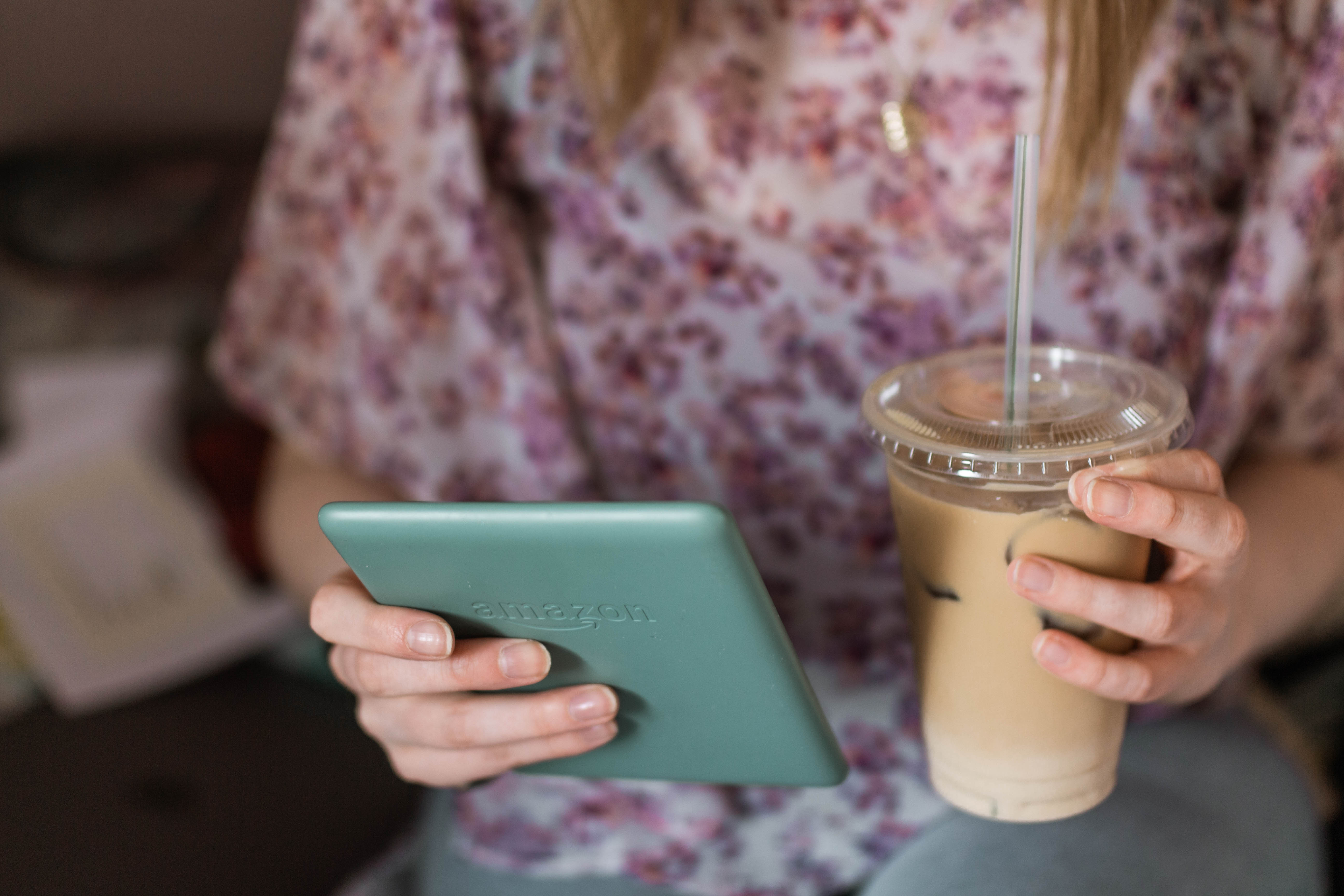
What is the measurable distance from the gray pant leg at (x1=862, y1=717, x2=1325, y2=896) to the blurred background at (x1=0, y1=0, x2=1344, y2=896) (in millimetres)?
236

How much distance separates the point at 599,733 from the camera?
653mm

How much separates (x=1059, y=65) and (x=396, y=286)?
597 millimetres

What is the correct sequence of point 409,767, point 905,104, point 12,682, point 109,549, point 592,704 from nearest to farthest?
point 592,704
point 409,767
point 905,104
point 12,682
point 109,549

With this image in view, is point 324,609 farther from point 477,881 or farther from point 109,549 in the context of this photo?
point 109,549

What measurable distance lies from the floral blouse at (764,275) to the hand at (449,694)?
0.27 metres

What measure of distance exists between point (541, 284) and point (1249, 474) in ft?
2.16

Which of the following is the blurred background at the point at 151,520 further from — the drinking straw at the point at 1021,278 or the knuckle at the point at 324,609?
the drinking straw at the point at 1021,278

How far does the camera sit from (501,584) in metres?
0.57

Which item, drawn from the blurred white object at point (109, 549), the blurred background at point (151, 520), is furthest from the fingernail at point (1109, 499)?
the blurred white object at point (109, 549)

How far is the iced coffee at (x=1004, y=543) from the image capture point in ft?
1.89

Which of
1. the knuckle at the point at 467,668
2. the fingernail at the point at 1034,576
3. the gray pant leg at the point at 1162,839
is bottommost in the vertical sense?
the gray pant leg at the point at 1162,839

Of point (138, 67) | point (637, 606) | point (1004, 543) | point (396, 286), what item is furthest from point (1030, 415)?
point (138, 67)

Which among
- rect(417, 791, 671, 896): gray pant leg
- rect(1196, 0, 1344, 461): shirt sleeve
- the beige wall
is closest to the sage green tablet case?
rect(417, 791, 671, 896): gray pant leg

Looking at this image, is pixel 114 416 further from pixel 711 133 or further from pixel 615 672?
pixel 615 672
